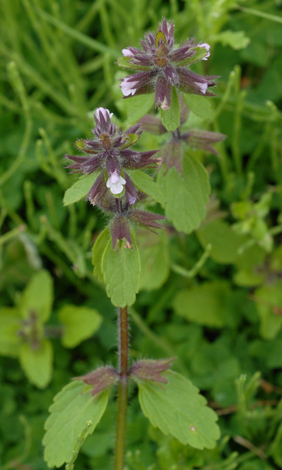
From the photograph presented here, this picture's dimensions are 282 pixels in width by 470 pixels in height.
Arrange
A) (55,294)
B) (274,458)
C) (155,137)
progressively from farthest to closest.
→ (55,294)
(274,458)
(155,137)

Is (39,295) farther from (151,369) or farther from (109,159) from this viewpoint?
(109,159)

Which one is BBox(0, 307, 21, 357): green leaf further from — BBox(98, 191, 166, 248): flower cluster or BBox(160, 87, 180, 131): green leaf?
BBox(160, 87, 180, 131): green leaf

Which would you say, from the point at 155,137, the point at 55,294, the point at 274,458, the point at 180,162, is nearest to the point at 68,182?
the point at 55,294

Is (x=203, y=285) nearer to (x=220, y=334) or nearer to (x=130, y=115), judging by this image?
(x=220, y=334)

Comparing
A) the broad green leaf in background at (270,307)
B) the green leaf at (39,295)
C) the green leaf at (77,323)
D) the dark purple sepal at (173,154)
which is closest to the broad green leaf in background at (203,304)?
the broad green leaf in background at (270,307)

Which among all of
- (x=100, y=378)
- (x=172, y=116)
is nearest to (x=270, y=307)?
(x=100, y=378)

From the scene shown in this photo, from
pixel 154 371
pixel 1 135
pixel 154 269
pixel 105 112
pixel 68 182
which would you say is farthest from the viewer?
pixel 1 135
